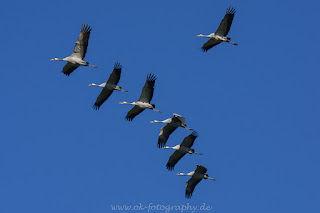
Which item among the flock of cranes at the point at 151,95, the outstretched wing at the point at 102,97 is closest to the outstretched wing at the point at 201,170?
the flock of cranes at the point at 151,95

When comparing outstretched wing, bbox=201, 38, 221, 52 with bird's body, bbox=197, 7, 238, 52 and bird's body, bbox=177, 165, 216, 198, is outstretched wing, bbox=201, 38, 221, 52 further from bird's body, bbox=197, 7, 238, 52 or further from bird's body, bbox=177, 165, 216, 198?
bird's body, bbox=177, 165, 216, 198

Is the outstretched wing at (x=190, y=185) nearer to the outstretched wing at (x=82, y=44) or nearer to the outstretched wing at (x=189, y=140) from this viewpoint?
the outstretched wing at (x=189, y=140)

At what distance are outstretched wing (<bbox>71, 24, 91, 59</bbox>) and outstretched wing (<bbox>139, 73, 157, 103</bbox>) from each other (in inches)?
153

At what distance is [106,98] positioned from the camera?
203 feet

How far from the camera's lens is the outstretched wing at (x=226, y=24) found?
60253mm

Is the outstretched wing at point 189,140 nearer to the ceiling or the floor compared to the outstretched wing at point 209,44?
nearer to the floor

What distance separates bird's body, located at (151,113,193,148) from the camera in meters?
60.0

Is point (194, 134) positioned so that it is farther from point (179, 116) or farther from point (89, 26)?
point (89, 26)

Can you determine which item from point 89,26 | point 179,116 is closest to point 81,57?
point 89,26

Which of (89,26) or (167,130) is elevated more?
(89,26)

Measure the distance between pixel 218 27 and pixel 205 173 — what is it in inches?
331

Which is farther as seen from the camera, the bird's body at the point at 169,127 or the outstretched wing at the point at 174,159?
the outstretched wing at the point at 174,159

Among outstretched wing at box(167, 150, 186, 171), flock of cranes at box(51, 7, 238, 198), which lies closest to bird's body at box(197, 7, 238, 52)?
flock of cranes at box(51, 7, 238, 198)

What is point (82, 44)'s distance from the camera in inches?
2345
